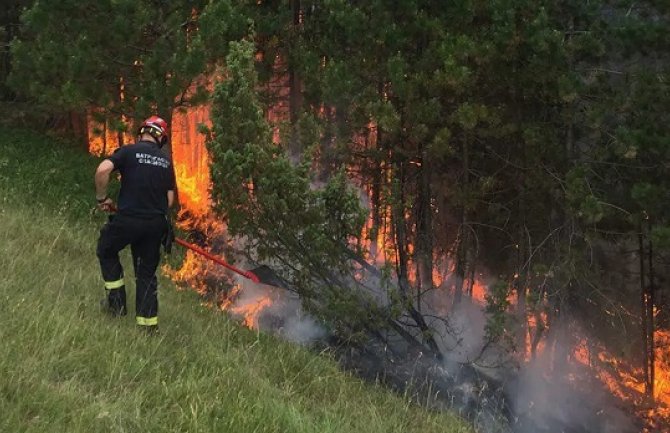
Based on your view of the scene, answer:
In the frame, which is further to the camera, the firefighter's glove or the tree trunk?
the tree trunk

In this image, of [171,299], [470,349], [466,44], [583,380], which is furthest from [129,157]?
[583,380]

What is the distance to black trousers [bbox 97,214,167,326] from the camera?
14.8 feet

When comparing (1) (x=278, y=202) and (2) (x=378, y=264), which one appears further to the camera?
(2) (x=378, y=264)

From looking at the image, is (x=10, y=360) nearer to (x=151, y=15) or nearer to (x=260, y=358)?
(x=260, y=358)

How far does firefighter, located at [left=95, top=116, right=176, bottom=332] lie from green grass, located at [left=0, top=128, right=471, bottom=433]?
22 centimetres

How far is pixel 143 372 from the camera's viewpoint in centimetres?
355

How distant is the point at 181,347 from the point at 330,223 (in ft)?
9.72

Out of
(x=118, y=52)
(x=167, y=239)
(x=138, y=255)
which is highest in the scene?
(x=118, y=52)

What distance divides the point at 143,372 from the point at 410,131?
7143 millimetres

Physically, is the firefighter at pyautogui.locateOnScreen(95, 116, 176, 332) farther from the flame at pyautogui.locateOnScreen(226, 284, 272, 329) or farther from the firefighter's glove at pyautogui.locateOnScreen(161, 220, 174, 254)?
the flame at pyautogui.locateOnScreen(226, 284, 272, 329)

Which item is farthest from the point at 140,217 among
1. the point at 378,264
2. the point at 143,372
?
the point at 378,264

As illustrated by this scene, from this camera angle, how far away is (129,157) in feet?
14.9

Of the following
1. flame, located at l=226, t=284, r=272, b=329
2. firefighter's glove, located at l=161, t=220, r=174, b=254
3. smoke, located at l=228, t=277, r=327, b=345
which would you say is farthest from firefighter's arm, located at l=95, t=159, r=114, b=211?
flame, located at l=226, t=284, r=272, b=329

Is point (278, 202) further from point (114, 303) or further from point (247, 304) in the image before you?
point (247, 304)
